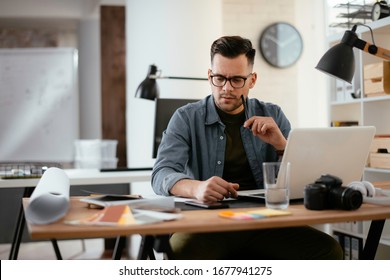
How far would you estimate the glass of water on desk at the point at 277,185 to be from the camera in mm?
1284

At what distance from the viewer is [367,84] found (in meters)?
2.73

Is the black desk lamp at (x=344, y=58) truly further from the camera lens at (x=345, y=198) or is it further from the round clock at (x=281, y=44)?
the round clock at (x=281, y=44)

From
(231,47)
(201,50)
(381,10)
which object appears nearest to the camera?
(231,47)

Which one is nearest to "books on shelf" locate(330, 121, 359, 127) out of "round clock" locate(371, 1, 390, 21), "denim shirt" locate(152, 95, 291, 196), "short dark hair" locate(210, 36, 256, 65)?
"round clock" locate(371, 1, 390, 21)

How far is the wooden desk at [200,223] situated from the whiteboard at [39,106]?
5.02 meters

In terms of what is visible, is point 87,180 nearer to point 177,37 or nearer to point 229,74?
point 229,74

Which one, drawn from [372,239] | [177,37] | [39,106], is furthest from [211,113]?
[39,106]

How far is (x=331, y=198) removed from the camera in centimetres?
129

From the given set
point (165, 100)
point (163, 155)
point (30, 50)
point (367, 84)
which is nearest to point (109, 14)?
point (30, 50)

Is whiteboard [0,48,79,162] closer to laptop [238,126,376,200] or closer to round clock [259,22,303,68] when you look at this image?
round clock [259,22,303,68]

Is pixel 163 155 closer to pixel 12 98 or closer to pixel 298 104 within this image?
pixel 298 104

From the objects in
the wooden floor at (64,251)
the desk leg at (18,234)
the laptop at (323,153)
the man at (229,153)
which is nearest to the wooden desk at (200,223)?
the laptop at (323,153)

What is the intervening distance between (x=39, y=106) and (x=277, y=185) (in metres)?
5.36

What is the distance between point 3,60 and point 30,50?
329mm
